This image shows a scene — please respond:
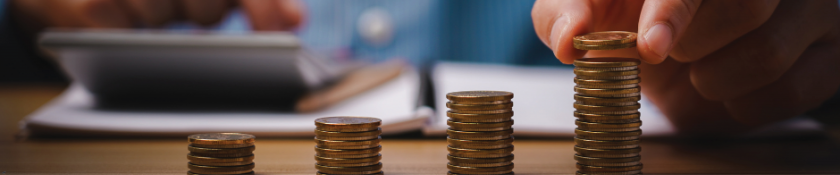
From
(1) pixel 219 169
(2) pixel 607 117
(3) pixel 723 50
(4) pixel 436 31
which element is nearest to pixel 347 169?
(1) pixel 219 169

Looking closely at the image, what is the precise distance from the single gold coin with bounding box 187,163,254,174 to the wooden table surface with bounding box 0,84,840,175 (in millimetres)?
52

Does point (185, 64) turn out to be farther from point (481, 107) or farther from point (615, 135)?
point (615, 135)

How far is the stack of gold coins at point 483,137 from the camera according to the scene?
787mm

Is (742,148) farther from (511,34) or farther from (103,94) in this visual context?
(511,34)

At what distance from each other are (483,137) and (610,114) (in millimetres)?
168

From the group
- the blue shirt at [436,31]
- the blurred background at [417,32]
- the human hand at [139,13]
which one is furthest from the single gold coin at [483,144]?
the blue shirt at [436,31]

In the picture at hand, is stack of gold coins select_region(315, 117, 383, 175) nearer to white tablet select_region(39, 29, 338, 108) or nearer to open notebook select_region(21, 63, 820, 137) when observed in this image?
open notebook select_region(21, 63, 820, 137)

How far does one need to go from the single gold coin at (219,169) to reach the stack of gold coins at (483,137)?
0.28 meters

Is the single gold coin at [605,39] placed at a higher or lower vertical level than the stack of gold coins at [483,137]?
higher

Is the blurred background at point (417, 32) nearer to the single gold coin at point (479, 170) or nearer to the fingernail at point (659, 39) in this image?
the single gold coin at point (479, 170)

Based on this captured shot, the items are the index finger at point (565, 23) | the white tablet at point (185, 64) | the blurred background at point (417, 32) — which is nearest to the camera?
the index finger at point (565, 23)

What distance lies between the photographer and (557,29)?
2.73 feet

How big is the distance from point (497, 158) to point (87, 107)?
1.05 metres

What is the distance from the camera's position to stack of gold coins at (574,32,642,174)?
755 mm
